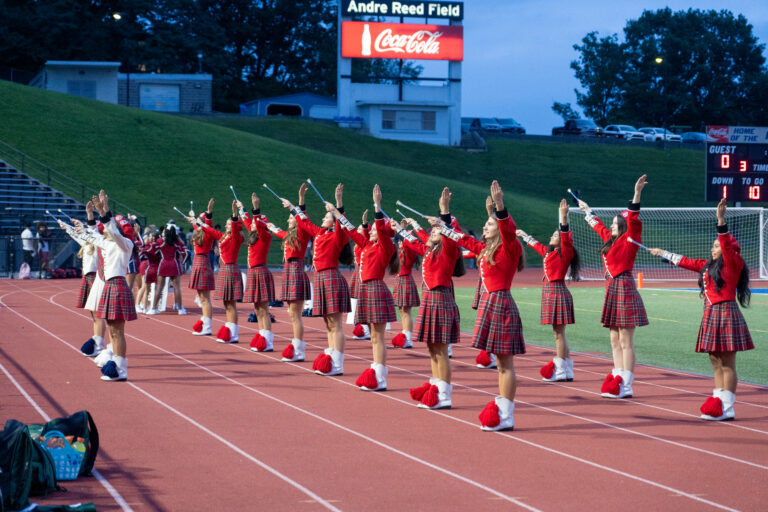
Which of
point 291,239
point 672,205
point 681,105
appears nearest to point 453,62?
point 672,205

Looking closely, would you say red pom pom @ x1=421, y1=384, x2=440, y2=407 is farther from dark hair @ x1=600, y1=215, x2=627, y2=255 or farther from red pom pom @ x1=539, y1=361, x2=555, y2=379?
dark hair @ x1=600, y1=215, x2=627, y2=255

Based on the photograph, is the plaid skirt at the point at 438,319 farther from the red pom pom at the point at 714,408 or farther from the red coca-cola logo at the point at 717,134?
the red coca-cola logo at the point at 717,134

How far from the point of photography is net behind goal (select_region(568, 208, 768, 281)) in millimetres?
35019

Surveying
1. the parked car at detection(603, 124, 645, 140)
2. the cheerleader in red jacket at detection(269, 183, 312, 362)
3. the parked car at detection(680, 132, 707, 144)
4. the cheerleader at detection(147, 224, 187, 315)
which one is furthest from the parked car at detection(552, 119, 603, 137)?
the cheerleader in red jacket at detection(269, 183, 312, 362)

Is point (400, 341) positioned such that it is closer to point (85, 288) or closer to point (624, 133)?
point (85, 288)

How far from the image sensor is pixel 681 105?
7931cm

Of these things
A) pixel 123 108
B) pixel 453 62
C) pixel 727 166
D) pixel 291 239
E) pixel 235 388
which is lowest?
pixel 235 388

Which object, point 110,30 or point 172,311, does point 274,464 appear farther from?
point 110,30

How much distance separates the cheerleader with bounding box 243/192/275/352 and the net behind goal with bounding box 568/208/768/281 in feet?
66.6

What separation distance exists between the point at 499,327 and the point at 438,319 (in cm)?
102

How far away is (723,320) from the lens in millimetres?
8664

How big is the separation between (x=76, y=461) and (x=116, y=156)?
1444 inches

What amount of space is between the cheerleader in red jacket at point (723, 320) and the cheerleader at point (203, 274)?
8.25 metres

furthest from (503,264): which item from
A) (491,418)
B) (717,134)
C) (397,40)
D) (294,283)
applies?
(397,40)
